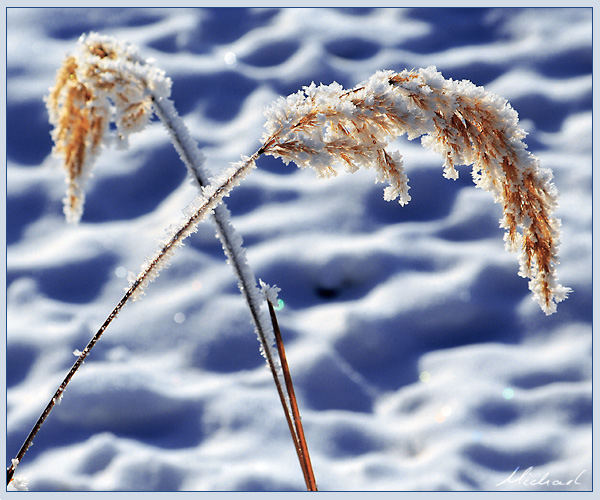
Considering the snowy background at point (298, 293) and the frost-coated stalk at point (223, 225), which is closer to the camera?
the frost-coated stalk at point (223, 225)

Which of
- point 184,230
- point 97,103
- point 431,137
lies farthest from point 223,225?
point 431,137

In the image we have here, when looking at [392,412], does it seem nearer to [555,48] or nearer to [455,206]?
[455,206]

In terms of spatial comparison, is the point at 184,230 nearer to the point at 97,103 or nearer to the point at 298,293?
the point at 97,103

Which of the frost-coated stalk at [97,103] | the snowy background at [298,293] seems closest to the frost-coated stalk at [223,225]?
the frost-coated stalk at [97,103]

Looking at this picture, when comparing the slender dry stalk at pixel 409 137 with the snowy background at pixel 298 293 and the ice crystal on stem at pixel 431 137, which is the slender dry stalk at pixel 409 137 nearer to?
the ice crystal on stem at pixel 431 137

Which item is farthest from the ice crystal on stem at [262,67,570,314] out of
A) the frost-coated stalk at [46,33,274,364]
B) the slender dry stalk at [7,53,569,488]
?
the frost-coated stalk at [46,33,274,364]

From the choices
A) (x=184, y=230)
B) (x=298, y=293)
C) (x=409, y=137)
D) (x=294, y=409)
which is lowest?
(x=294, y=409)

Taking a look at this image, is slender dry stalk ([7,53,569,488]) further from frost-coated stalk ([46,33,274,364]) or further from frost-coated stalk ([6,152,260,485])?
frost-coated stalk ([46,33,274,364])

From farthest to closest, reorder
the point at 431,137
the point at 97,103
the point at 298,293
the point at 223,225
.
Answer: the point at 298,293
the point at 431,137
the point at 223,225
the point at 97,103
